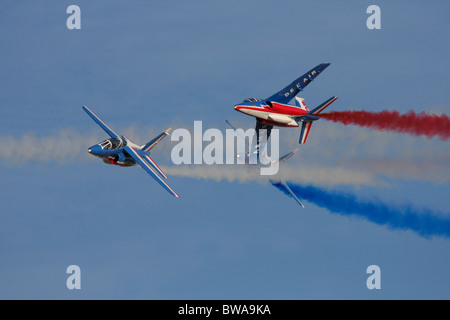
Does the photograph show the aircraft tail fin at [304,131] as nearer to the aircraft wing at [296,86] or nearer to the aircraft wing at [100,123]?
the aircraft wing at [296,86]

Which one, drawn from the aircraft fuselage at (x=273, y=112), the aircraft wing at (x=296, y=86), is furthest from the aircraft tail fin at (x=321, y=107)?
the aircraft wing at (x=296, y=86)

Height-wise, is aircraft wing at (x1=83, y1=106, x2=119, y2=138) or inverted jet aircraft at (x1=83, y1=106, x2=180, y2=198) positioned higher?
aircraft wing at (x1=83, y1=106, x2=119, y2=138)

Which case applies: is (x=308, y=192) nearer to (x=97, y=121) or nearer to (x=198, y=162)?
(x=198, y=162)

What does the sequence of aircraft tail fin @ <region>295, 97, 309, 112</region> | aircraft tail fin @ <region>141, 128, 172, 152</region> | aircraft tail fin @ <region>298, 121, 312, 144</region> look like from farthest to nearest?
aircraft tail fin @ <region>295, 97, 309, 112</region> < aircraft tail fin @ <region>298, 121, 312, 144</region> < aircraft tail fin @ <region>141, 128, 172, 152</region>

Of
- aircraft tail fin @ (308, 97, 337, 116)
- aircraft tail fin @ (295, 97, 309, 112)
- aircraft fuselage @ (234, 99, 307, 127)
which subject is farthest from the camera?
aircraft tail fin @ (295, 97, 309, 112)

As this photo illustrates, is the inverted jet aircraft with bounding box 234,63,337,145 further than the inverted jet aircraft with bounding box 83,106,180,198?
Yes

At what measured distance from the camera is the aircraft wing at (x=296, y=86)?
70.2m

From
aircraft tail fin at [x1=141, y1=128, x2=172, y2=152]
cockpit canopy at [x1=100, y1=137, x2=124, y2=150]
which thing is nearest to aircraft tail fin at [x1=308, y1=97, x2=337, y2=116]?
aircraft tail fin at [x1=141, y1=128, x2=172, y2=152]

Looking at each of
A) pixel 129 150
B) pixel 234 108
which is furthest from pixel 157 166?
pixel 234 108

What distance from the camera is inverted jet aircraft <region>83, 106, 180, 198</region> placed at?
213 feet

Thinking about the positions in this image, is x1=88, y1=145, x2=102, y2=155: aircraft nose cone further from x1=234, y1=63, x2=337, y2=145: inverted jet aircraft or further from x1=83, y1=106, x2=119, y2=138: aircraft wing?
x1=234, y1=63, x2=337, y2=145: inverted jet aircraft

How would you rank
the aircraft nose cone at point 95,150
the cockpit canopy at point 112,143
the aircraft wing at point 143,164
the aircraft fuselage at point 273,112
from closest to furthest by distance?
the aircraft nose cone at point 95,150, the cockpit canopy at point 112,143, the aircraft wing at point 143,164, the aircraft fuselage at point 273,112

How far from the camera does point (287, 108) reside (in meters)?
69.1

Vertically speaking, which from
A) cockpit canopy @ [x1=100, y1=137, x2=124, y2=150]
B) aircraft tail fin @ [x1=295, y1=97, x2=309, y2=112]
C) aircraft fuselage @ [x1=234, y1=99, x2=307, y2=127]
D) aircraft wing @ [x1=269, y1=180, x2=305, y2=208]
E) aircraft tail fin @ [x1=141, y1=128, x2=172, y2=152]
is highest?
aircraft tail fin @ [x1=295, y1=97, x2=309, y2=112]
